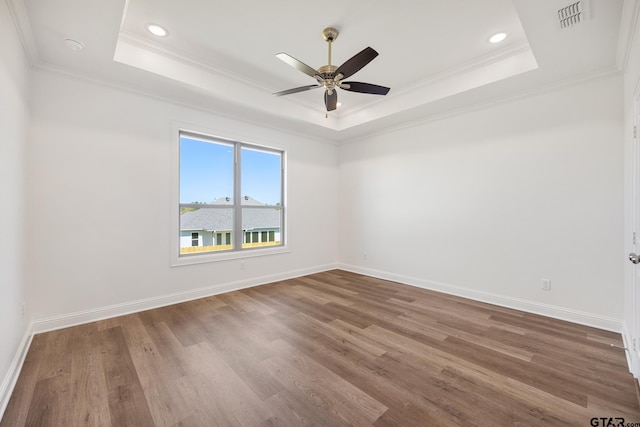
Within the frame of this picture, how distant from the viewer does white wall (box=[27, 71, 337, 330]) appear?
8.93 feet

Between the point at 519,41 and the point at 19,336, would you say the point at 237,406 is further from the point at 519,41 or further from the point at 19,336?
the point at 519,41

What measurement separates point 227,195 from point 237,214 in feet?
1.12

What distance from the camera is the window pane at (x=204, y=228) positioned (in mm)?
3846

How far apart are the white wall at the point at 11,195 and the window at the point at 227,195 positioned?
1.57 metres

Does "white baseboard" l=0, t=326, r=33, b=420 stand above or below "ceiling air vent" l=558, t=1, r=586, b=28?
below

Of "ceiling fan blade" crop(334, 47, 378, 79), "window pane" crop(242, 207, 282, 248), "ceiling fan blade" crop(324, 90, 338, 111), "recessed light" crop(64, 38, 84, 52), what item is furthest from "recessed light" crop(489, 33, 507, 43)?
"recessed light" crop(64, 38, 84, 52)

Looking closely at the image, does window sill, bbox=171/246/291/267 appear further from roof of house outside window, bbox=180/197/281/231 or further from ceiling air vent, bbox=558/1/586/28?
ceiling air vent, bbox=558/1/586/28

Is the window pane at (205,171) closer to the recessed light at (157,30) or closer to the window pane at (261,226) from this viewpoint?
the window pane at (261,226)

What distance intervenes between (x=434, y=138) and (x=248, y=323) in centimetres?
367

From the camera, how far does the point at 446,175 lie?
13.2 feet

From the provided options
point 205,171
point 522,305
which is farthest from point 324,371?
point 205,171

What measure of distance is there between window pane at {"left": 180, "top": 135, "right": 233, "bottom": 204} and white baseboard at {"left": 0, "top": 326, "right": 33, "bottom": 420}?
2.01 metres

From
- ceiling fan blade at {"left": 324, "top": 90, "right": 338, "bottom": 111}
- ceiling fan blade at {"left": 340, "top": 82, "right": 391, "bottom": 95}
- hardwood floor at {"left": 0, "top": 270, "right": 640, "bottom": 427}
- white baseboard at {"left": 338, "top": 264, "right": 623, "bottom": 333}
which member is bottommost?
hardwood floor at {"left": 0, "top": 270, "right": 640, "bottom": 427}

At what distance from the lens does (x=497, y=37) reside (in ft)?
8.99
